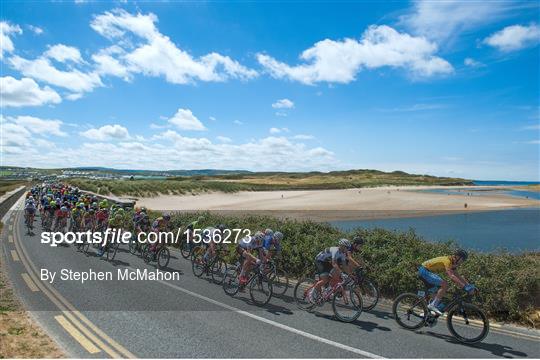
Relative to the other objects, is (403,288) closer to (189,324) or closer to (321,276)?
(321,276)

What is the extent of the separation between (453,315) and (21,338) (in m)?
8.74

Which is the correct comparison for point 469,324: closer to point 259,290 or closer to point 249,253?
point 259,290

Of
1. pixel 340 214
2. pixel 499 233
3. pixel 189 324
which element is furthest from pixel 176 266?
pixel 340 214

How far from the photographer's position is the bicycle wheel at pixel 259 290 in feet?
33.6

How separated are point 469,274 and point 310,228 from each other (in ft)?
20.6

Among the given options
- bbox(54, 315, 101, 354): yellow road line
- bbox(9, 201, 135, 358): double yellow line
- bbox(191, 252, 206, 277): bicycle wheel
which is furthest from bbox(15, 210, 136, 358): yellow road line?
bbox(191, 252, 206, 277): bicycle wheel

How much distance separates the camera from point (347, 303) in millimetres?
9070

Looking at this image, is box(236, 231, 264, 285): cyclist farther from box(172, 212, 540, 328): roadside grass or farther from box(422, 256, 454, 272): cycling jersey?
box(422, 256, 454, 272): cycling jersey

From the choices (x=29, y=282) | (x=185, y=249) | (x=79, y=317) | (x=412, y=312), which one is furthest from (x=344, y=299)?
(x=185, y=249)

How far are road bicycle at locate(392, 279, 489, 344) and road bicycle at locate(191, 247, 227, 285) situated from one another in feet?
20.0

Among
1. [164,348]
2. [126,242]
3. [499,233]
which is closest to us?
[164,348]

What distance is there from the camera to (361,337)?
7.87m

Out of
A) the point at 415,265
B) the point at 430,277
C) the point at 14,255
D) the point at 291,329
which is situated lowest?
the point at 14,255

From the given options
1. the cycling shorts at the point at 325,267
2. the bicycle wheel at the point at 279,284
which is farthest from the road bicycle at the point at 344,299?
the bicycle wheel at the point at 279,284
